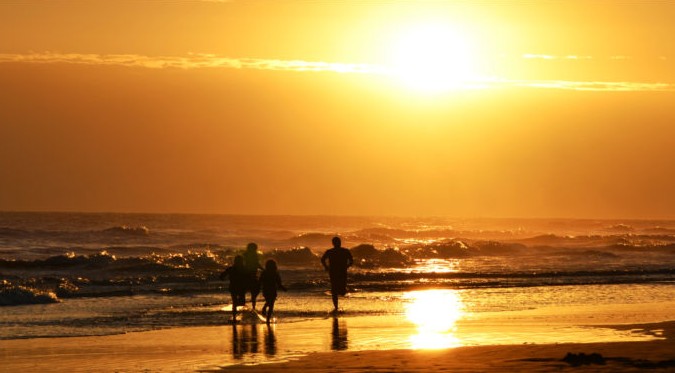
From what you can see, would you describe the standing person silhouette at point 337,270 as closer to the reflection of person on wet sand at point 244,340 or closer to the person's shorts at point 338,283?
the person's shorts at point 338,283

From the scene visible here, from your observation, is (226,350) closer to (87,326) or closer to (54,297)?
(87,326)

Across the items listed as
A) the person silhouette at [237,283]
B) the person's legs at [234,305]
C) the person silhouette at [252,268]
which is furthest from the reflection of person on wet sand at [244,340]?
the person silhouette at [252,268]

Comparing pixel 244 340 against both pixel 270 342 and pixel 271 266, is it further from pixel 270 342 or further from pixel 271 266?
pixel 271 266

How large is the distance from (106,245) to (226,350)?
159ft

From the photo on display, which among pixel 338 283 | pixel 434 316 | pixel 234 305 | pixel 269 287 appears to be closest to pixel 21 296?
pixel 234 305

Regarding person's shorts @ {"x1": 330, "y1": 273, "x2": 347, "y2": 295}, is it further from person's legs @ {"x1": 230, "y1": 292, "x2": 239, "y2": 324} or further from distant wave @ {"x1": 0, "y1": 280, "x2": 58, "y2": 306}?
distant wave @ {"x1": 0, "y1": 280, "x2": 58, "y2": 306}

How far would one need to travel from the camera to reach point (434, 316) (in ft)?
73.7

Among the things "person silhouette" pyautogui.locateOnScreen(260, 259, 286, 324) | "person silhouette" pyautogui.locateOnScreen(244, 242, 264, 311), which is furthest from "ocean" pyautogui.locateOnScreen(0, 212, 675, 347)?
"person silhouette" pyautogui.locateOnScreen(244, 242, 264, 311)

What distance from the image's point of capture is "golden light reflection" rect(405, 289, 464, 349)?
1753 centimetres

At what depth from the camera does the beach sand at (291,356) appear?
1414 cm

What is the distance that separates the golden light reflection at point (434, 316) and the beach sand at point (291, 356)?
2.75 feet

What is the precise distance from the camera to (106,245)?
63781 mm

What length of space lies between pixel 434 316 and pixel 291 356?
23.6 ft

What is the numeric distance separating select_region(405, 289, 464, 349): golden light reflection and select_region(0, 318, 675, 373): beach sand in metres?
0.84
